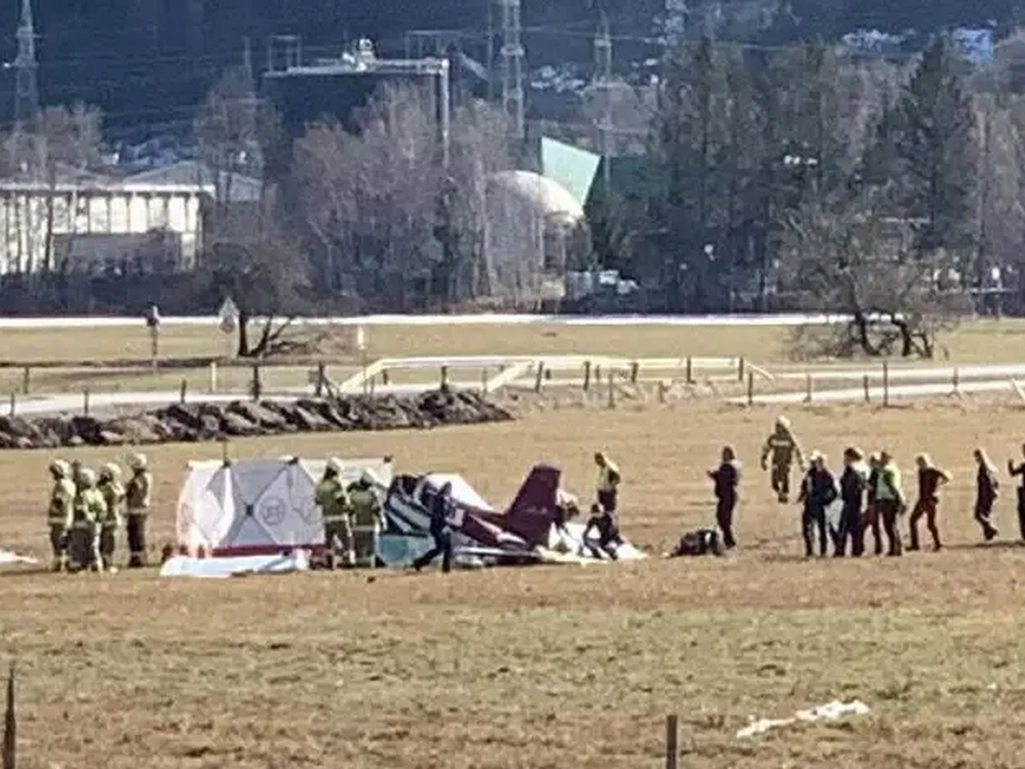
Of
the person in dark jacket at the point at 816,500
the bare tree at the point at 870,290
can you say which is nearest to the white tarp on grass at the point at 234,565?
the person in dark jacket at the point at 816,500

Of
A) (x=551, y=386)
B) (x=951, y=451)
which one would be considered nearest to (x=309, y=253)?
(x=551, y=386)

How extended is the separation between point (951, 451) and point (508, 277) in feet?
320

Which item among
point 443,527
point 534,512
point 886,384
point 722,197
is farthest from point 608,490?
point 722,197

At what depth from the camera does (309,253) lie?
148875 mm

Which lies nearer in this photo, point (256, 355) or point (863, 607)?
point (863, 607)

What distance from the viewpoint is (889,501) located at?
112 feet

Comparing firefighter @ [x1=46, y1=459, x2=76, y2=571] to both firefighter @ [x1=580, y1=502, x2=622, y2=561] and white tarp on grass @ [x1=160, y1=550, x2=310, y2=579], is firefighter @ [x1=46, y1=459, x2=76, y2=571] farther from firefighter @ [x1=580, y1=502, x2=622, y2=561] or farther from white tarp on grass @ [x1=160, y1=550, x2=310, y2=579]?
firefighter @ [x1=580, y1=502, x2=622, y2=561]

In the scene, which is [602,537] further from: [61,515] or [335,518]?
[61,515]

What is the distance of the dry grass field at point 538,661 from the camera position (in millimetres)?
18406

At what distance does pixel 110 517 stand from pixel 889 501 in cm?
913

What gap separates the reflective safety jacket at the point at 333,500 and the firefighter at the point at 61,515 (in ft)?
9.42

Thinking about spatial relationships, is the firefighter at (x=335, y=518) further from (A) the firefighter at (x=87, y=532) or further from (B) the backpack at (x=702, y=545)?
(B) the backpack at (x=702, y=545)

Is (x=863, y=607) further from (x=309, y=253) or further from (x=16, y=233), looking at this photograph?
(x=16, y=233)

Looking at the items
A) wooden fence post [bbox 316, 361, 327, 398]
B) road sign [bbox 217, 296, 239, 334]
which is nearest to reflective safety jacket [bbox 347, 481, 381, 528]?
wooden fence post [bbox 316, 361, 327, 398]
